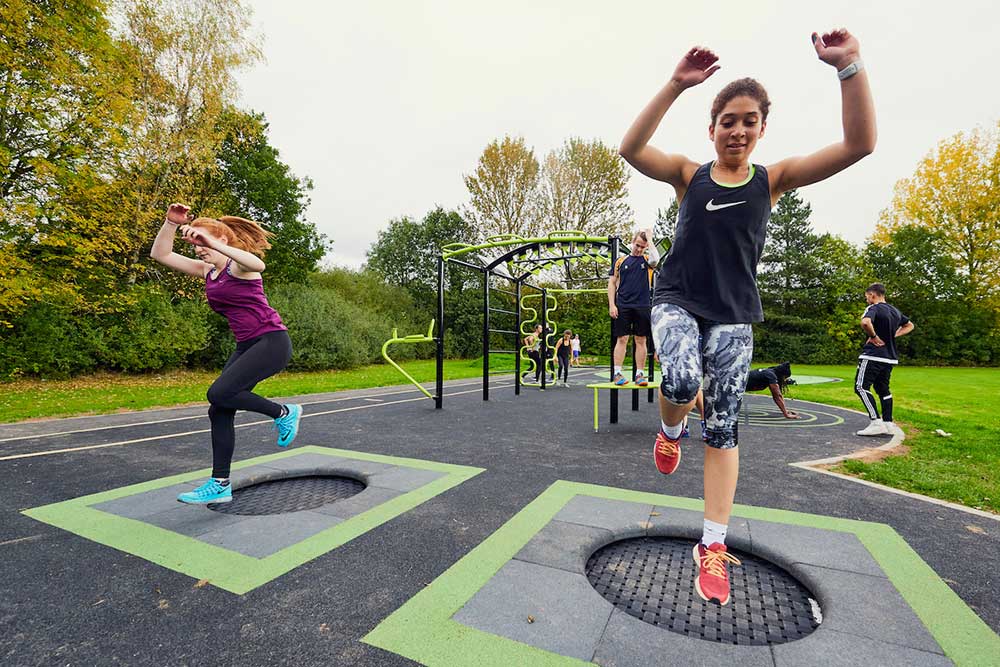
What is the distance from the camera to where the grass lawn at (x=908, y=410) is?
305cm

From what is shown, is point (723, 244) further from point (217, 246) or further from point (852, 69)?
point (217, 246)

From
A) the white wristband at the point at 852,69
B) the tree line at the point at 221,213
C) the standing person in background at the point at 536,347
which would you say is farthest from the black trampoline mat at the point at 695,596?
the tree line at the point at 221,213

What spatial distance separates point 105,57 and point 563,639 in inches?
545

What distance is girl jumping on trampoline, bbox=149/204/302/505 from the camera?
8.00 feet

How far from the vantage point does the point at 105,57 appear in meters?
9.71

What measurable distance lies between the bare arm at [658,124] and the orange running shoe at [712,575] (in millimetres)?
1402

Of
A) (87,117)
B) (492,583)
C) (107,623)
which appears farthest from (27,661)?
(87,117)

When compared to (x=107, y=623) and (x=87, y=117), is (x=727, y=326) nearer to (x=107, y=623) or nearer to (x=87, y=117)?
(x=107, y=623)

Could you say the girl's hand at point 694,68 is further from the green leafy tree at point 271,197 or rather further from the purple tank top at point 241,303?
the green leafy tree at point 271,197

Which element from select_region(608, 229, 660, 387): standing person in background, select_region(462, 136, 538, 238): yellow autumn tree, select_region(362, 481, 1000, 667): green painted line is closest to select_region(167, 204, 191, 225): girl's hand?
select_region(362, 481, 1000, 667): green painted line

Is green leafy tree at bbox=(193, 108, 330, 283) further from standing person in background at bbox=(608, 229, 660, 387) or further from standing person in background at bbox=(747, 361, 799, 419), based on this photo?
standing person in background at bbox=(747, 361, 799, 419)

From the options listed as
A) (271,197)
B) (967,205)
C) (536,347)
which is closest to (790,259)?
(967,205)

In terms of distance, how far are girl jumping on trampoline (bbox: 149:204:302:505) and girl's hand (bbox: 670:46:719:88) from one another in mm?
2136

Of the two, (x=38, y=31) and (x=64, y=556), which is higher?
(x=38, y=31)
